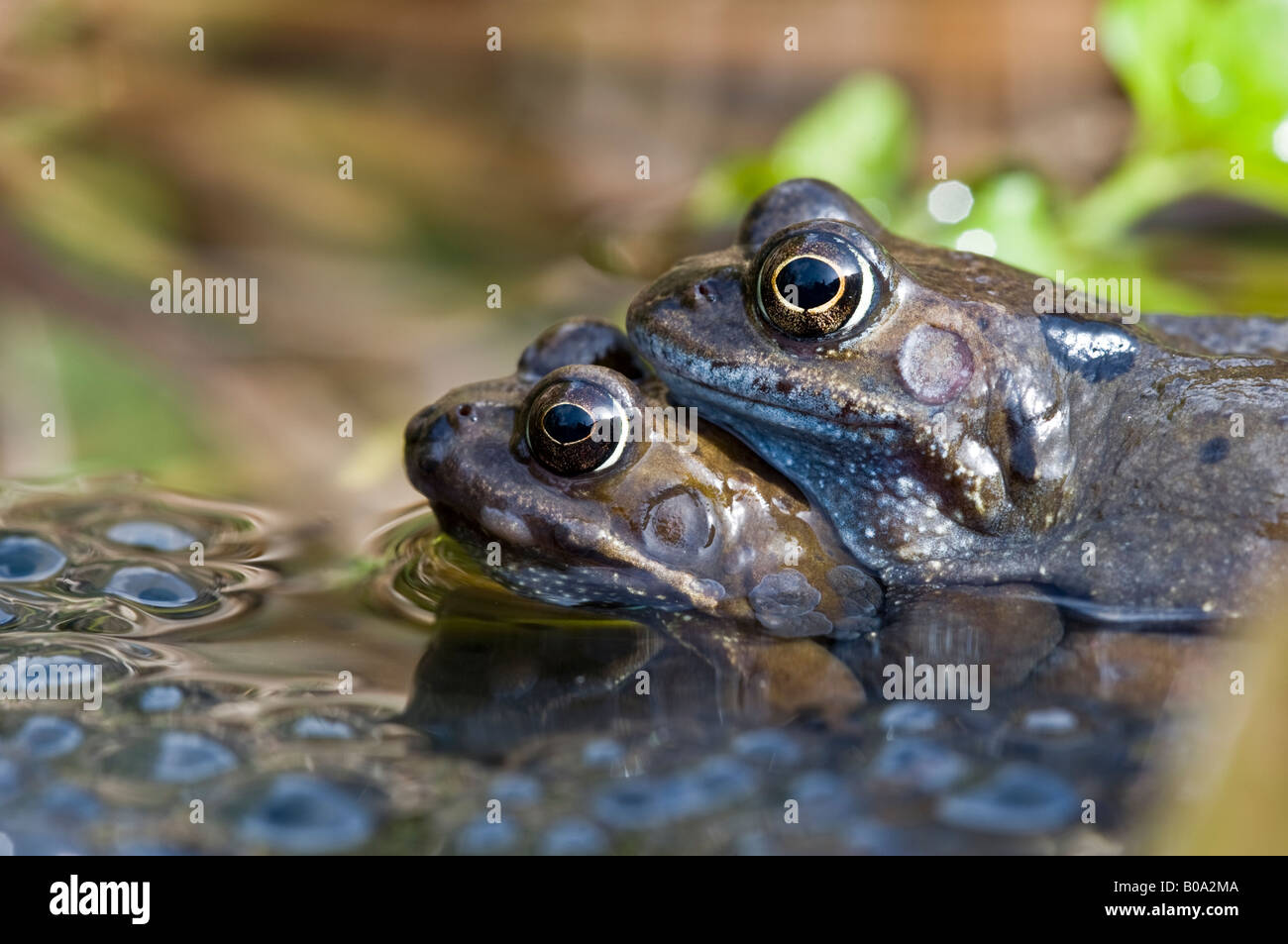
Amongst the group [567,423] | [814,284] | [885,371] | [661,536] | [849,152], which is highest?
[849,152]

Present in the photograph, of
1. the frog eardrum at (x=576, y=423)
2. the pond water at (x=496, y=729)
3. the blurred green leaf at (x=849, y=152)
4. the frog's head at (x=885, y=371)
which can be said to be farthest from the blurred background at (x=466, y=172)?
the frog's head at (x=885, y=371)

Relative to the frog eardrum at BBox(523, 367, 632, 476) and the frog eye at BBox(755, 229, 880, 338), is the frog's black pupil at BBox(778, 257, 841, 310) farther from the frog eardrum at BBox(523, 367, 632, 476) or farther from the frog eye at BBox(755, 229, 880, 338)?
the frog eardrum at BBox(523, 367, 632, 476)

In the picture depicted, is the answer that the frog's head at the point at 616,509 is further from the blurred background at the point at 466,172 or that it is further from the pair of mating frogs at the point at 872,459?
the blurred background at the point at 466,172

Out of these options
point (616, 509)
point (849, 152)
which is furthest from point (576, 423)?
point (849, 152)

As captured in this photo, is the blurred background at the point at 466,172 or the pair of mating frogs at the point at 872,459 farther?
the blurred background at the point at 466,172

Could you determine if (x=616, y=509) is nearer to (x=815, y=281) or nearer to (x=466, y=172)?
(x=815, y=281)
